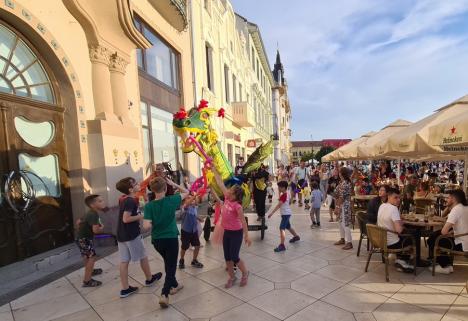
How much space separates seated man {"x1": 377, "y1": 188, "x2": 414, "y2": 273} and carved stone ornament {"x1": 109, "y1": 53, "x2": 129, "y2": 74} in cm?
646

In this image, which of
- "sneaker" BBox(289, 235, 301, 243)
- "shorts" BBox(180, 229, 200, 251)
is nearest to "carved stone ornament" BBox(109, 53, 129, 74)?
"shorts" BBox(180, 229, 200, 251)

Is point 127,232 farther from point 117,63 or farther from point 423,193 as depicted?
point 423,193

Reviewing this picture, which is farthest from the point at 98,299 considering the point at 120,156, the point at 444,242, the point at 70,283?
the point at 444,242

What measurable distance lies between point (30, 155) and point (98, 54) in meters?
2.70

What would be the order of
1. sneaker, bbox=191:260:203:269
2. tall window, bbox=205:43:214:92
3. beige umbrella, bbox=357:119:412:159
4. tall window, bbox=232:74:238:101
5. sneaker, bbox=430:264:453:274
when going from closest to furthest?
sneaker, bbox=430:264:453:274
sneaker, bbox=191:260:203:269
beige umbrella, bbox=357:119:412:159
tall window, bbox=205:43:214:92
tall window, bbox=232:74:238:101

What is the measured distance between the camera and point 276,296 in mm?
3727

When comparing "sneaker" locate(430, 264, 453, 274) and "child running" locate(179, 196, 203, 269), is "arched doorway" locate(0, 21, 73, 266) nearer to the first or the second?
"child running" locate(179, 196, 203, 269)

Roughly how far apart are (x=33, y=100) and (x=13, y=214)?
2088 mm

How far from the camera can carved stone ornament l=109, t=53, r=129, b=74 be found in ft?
22.1

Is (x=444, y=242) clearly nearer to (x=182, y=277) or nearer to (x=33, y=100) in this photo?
(x=182, y=277)

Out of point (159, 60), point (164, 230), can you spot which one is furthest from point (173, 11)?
point (164, 230)

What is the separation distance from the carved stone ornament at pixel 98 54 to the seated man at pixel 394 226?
6516 millimetres

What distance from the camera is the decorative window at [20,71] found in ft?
15.6

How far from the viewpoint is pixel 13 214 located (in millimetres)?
4680
